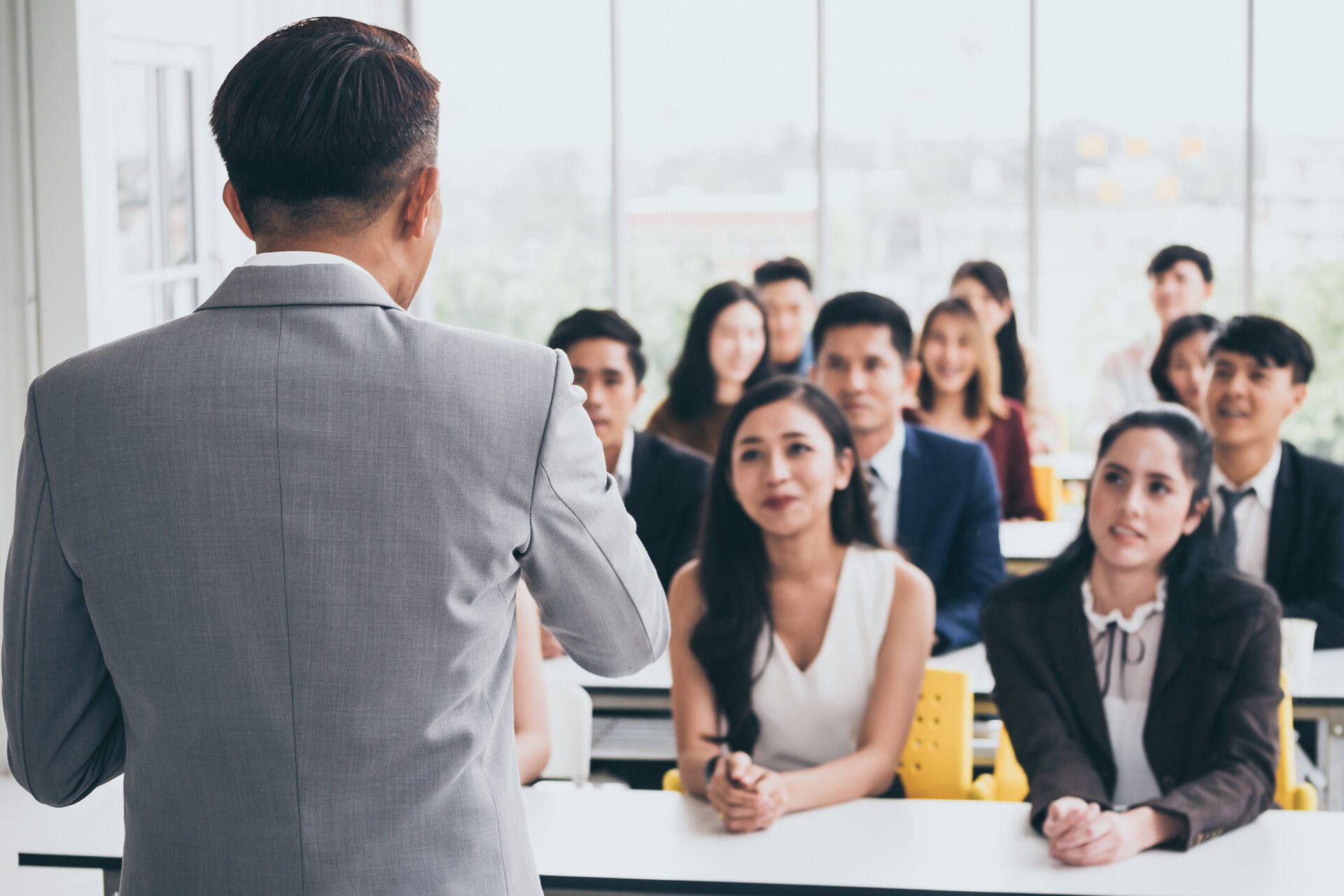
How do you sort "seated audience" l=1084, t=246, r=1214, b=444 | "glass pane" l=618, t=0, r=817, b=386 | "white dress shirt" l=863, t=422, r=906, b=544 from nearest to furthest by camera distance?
"white dress shirt" l=863, t=422, r=906, b=544
"seated audience" l=1084, t=246, r=1214, b=444
"glass pane" l=618, t=0, r=817, b=386

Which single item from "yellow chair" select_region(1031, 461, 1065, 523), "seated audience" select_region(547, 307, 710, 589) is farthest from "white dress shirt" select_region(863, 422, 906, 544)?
"yellow chair" select_region(1031, 461, 1065, 523)

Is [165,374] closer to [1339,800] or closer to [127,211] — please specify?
[1339,800]

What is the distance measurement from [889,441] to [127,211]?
8.99 ft

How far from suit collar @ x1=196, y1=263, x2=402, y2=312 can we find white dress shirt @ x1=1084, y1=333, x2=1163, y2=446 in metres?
6.00

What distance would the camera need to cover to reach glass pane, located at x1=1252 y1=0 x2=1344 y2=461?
717 cm

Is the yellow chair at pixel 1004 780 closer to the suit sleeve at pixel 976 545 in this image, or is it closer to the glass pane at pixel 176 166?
the suit sleeve at pixel 976 545

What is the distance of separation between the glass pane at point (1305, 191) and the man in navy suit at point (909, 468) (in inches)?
161

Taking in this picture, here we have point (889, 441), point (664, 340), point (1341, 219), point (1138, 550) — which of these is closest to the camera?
point (1138, 550)

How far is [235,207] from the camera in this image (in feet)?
3.85

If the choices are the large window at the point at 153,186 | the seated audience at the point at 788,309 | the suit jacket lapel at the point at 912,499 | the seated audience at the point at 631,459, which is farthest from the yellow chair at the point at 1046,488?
the large window at the point at 153,186

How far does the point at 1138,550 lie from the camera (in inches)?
103

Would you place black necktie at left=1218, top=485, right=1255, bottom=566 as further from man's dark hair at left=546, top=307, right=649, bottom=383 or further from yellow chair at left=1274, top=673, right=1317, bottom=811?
man's dark hair at left=546, top=307, right=649, bottom=383

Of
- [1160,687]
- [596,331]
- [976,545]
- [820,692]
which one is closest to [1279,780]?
[1160,687]

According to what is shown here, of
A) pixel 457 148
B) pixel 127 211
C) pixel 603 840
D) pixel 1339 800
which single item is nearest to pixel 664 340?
pixel 457 148
